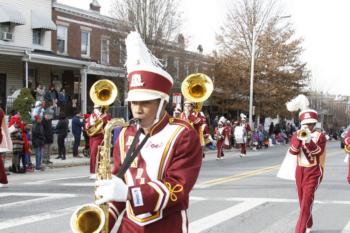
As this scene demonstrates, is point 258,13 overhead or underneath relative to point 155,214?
overhead

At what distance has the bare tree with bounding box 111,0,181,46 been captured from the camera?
2689 cm

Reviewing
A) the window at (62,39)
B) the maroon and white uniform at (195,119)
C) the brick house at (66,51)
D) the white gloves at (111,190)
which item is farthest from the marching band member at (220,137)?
the white gloves at (111,190)

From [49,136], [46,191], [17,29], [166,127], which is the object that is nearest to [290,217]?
[46,191]

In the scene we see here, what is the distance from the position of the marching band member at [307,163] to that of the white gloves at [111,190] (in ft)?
16.2

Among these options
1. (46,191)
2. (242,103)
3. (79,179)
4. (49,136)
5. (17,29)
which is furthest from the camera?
(242,103)

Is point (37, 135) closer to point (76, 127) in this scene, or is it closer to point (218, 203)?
point (76, 127)

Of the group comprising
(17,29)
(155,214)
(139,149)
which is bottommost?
(155,214)

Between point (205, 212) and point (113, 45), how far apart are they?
22.1m

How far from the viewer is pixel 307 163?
7773 millimetres

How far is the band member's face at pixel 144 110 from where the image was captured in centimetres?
336

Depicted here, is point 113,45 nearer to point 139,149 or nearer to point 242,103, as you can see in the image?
point 242,103

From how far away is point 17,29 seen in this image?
2747 cm

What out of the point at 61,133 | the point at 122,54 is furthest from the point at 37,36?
the point at 61,133

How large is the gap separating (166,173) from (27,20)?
26.6 meters
